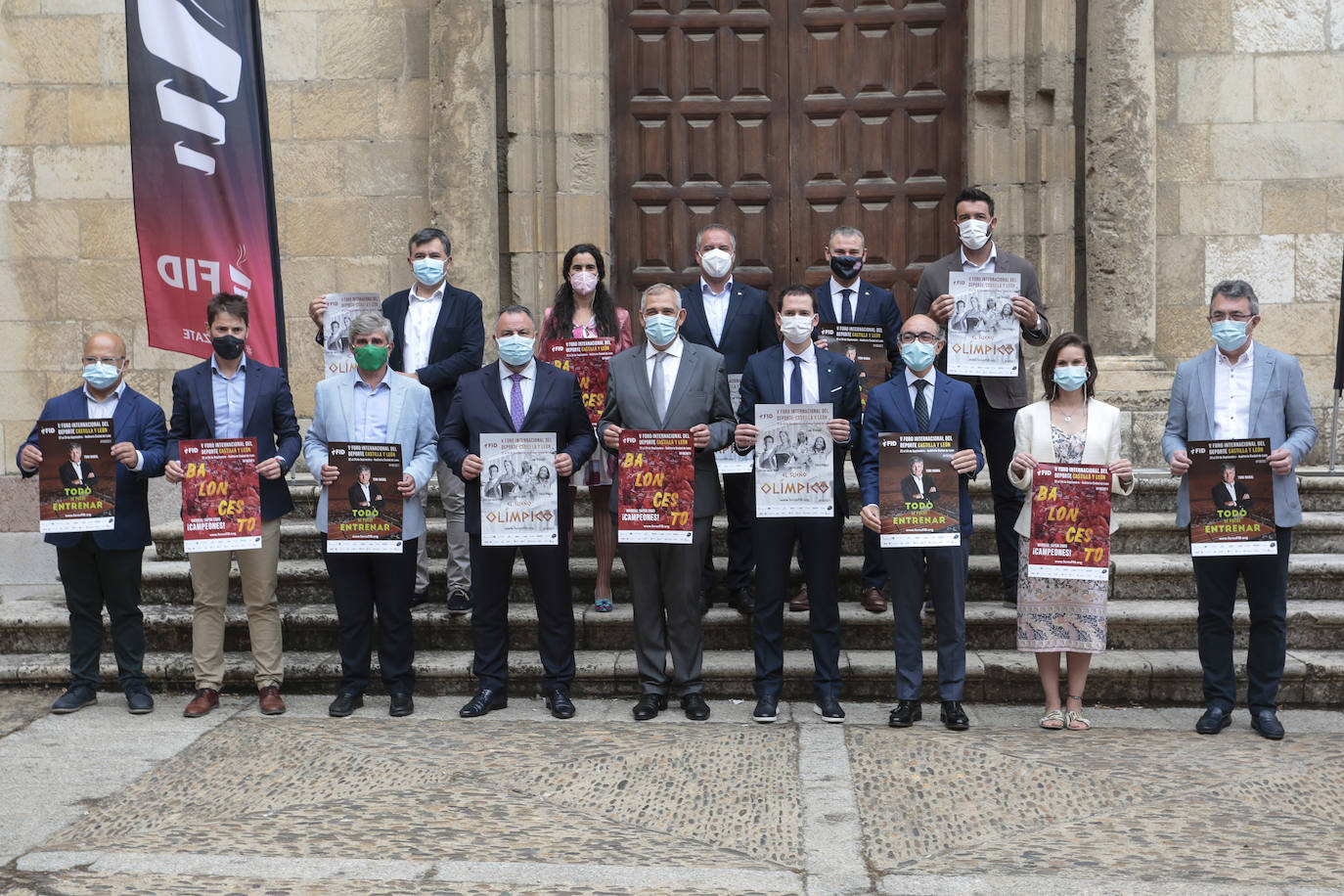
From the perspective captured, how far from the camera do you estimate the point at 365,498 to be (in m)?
6.85

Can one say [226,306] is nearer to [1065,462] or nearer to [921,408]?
[921,408]

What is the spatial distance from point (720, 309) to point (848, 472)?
2564 millimetres

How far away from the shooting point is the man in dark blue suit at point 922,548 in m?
6.67

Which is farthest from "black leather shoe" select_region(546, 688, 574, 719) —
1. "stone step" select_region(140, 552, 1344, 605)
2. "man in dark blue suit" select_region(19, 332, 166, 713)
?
"man in dark blue suit" select_region(19, 332, 166, 713)

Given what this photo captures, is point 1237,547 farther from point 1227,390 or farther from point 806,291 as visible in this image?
point 806,291

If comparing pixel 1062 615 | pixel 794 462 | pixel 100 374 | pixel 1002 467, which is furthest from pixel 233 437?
pixel 1062 615

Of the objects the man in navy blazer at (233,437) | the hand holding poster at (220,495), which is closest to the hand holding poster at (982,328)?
the man in navy blazer at (233,437)

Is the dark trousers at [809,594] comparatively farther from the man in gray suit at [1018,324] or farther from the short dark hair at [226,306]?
the short dark hair at [226,306]

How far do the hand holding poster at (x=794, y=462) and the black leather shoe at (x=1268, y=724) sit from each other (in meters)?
2.23

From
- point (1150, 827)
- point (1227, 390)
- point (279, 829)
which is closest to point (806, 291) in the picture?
point (1227, 390)

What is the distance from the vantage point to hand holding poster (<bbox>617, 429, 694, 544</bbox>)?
6.73 meters

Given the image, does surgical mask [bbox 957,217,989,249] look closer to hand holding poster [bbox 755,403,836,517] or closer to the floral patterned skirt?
hand holding poster [bbox 755,403,836,517]

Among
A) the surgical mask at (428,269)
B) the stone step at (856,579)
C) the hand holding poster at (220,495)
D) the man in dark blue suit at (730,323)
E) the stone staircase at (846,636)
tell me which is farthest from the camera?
the stone step at (856,579)

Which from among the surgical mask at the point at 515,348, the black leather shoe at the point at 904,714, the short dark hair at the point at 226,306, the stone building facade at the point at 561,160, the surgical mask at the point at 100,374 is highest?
the stone building facade at the point at 561,160
